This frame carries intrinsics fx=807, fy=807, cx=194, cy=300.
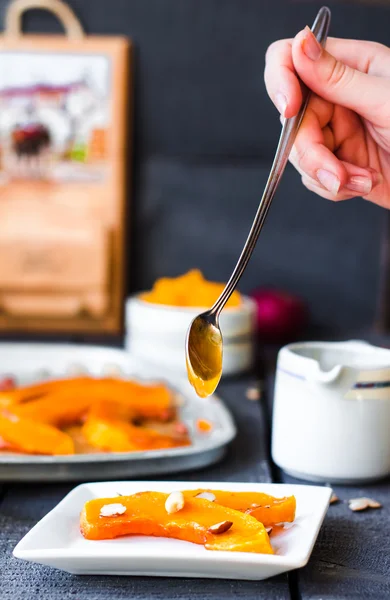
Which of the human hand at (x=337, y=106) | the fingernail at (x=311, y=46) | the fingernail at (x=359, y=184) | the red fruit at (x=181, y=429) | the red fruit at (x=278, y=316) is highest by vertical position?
the fingernail at (x=311, y=46)

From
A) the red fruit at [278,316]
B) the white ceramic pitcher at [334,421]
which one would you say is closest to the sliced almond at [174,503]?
the white ceramic pitcher at [334,421]

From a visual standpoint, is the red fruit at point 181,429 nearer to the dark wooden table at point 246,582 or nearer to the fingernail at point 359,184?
the dark wooden table at point 246,582

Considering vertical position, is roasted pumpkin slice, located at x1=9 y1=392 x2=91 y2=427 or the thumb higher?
the thumb

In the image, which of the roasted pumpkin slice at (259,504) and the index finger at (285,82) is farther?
the index finger at (285,82)

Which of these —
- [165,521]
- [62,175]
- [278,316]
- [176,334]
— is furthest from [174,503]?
[62,175]

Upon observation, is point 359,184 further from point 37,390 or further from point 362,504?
point 37,390

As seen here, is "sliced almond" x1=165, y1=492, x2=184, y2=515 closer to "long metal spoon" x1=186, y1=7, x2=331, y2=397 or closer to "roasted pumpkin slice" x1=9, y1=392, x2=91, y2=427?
"long metal spoon" x1=186, y1=7, x2=331, y2=397

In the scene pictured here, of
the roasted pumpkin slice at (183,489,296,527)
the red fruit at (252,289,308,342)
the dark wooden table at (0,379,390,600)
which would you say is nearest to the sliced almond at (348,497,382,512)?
the dark wooden table at (0,379,390,600)
